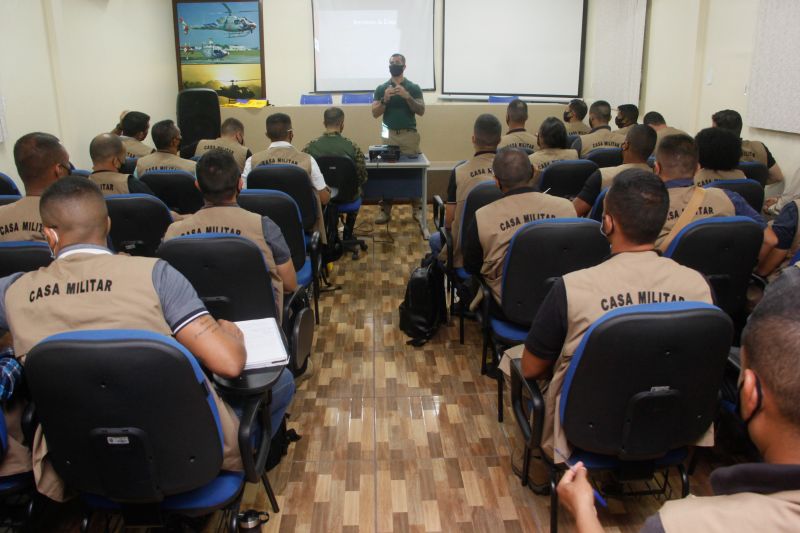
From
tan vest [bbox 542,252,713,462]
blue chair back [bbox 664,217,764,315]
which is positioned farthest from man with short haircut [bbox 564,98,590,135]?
tan vest [bbox 542,252,713,462]

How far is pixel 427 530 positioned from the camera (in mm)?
2189

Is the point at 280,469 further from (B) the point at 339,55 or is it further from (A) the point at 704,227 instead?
(B) the point at 339,55

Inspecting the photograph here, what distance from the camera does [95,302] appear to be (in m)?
1.54

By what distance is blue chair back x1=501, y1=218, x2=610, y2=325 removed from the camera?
2471 millimetres

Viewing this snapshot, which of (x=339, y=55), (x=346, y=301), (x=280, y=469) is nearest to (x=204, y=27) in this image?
(x=339, y=55)

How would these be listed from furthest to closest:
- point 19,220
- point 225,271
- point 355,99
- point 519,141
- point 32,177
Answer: point 355,99, point 519,141, point 32,177, point 19,220, point 225,271

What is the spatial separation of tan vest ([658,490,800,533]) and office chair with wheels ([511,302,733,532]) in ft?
2.31

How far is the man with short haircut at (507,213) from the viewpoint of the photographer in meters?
2.79

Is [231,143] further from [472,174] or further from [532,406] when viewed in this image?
[532,406]

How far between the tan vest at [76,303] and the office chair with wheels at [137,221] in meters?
1.61

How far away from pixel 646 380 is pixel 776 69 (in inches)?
173

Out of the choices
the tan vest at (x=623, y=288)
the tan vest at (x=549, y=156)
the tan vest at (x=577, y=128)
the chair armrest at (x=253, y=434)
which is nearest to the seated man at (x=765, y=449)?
the tan vest at (x=623, y=288)

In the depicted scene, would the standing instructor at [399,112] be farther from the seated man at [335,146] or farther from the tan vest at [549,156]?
the tan vest at [549,156]

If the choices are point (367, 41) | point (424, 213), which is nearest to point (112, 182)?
point (424, 213)
